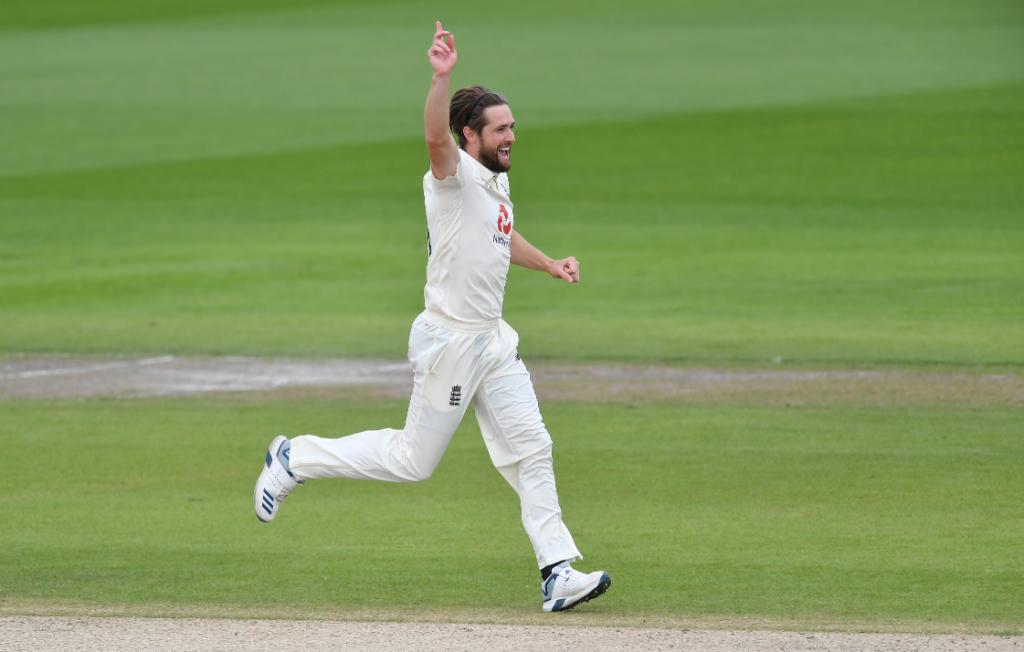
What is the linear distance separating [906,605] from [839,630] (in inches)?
24.5

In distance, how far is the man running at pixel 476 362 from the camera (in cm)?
841

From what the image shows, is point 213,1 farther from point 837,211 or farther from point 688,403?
point 688,403

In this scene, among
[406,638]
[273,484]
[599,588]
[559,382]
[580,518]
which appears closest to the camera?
[406,638]

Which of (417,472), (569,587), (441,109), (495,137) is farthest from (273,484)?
(441,109)

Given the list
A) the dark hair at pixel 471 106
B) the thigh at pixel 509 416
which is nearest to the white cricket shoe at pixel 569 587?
the thigh at pixel 509 416

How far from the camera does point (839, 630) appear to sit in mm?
7898

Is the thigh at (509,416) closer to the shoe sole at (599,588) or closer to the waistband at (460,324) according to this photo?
the waistband at (460,324)

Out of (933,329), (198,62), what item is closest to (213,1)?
(198,62)

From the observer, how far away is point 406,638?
7.70 m

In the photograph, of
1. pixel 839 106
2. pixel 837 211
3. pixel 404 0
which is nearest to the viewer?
pixel 837 211

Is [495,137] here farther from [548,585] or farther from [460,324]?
[548,585]

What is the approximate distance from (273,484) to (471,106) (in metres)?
2.01

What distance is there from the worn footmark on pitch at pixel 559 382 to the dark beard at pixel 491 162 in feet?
20.4

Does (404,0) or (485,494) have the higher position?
(404,0)
